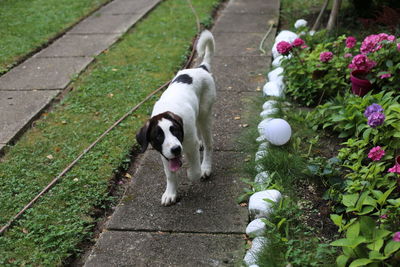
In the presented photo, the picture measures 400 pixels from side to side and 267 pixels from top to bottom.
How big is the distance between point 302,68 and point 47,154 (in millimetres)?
3024

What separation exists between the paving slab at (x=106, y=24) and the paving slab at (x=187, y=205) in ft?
16.2

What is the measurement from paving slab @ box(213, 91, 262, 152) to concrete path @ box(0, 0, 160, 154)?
221 cm

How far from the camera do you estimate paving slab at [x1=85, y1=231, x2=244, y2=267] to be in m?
3.36

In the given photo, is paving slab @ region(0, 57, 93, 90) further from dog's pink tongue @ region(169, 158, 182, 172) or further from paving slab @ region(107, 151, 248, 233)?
dog's pink tongue @ region(169, 158, 182, 172)

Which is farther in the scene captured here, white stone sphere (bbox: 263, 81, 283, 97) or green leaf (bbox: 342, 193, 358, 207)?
white stone sphere (bbox: 263, 81, 283, 97)

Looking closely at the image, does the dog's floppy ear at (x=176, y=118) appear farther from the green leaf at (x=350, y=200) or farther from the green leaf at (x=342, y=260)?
the green leaf at (x=342, y=260)

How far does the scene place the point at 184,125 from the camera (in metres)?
3.76

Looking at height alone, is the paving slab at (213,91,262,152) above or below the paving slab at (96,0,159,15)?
above

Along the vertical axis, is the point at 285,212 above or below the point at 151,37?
above

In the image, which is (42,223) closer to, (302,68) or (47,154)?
(47,154)

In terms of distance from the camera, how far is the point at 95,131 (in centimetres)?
524

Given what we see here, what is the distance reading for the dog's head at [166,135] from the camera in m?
3.45

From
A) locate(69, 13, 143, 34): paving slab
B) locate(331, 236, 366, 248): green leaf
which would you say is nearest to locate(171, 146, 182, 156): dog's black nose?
locate(331, 236, 366, 248): green leaf

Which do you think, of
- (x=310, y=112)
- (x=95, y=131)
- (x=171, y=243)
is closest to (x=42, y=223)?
(x=171, y=243)
